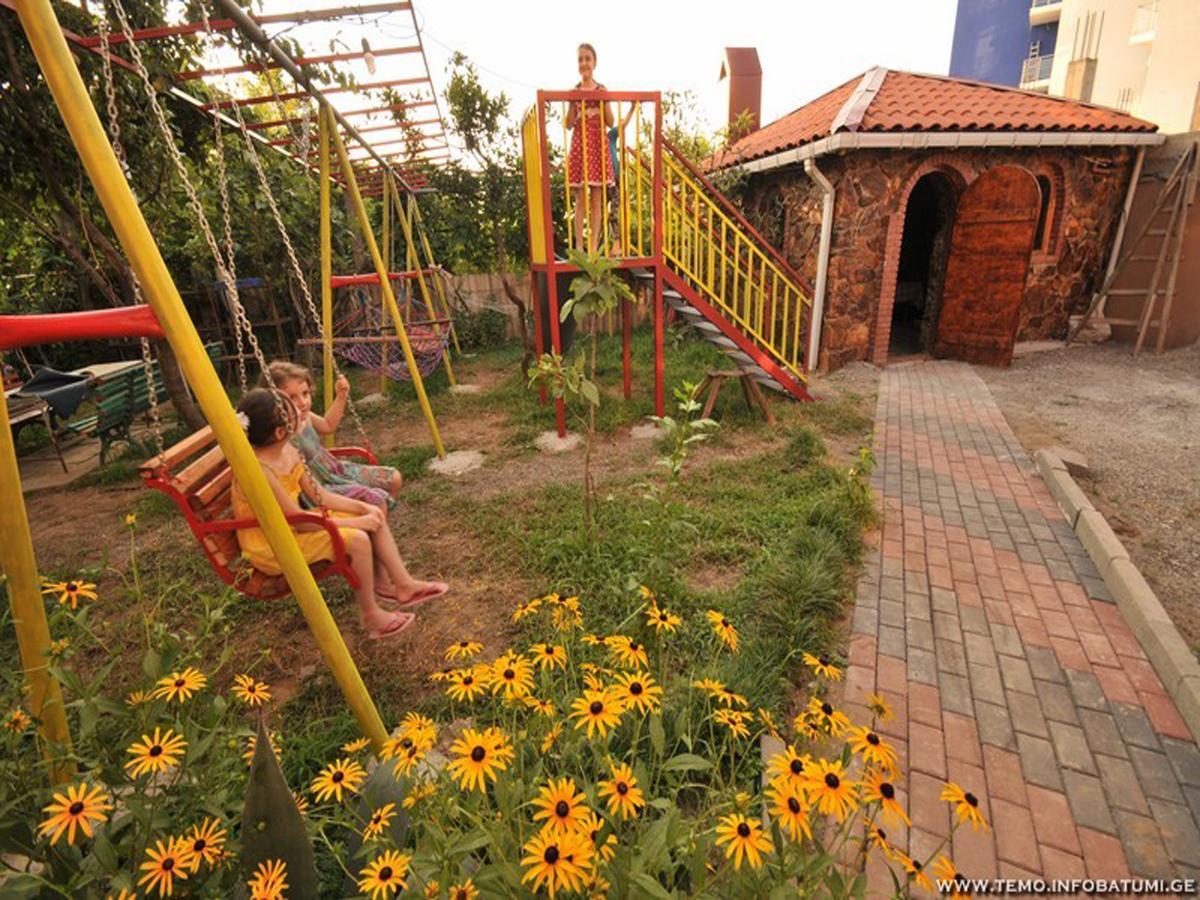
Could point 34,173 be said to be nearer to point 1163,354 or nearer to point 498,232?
point 498,232

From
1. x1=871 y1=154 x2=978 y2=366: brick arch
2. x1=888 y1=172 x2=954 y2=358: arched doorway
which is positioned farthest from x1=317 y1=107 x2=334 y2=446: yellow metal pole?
x1=888 y1=172 x2=954 y2=358: arched doorway

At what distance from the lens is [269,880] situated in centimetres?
101

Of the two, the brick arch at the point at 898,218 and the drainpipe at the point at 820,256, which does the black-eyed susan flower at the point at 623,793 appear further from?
the brick arch at the point at 898,218

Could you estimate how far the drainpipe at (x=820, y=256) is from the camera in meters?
7.05

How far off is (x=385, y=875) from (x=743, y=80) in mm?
15499

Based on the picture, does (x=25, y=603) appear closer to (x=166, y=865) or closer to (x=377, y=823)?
(x=166, y=865)

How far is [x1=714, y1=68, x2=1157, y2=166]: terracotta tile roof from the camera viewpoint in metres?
6.92

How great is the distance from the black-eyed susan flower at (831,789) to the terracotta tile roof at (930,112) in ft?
24.4

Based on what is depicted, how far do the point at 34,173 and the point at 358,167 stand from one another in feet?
12.2

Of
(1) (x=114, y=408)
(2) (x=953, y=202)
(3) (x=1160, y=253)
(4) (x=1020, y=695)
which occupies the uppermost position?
(2) (x=953, y=202)

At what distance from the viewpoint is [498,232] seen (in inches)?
419

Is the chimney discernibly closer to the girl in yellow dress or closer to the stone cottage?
the stone cottage

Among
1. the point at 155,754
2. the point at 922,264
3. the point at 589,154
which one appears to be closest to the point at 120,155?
the point at 155,754

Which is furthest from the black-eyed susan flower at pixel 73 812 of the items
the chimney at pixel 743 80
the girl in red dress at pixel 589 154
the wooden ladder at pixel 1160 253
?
the chimney at pixel 743 80
